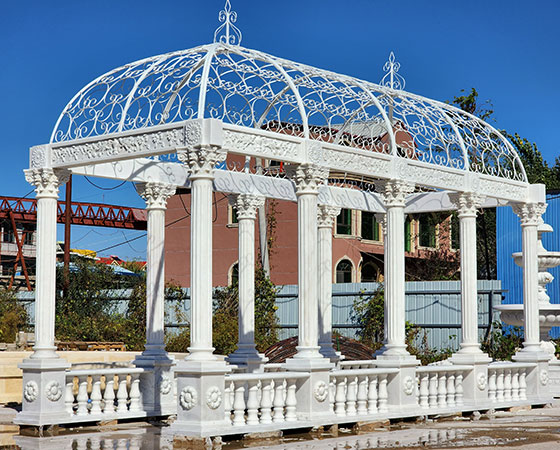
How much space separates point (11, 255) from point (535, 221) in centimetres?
4568

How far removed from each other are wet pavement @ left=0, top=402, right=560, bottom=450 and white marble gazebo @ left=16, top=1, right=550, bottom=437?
8.9 inches

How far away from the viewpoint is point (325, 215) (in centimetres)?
1692

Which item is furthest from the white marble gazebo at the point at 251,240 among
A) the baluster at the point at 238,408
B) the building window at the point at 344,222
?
the building window at the point at 344,222

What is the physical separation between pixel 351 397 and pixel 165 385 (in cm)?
272

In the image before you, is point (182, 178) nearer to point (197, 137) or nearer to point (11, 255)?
point (197, 137)

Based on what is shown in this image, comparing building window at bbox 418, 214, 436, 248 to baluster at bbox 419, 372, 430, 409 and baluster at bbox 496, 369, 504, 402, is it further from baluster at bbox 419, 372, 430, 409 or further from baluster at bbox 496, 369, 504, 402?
baluster at bbox 419, 372, 430, 409

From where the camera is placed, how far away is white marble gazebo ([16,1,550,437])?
37.1 ft

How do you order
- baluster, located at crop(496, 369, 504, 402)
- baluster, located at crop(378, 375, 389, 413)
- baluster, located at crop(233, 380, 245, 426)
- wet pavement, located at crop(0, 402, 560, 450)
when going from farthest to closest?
baluster, located at crop(496, 369, 504, 402) → baluster, located at crop(378, 375, 389, 413) → baluster, located at crop(233, 380, 245, 426) → wet pavement, located at crop(0, 402, 560, 450)

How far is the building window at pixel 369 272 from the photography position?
1404 inches

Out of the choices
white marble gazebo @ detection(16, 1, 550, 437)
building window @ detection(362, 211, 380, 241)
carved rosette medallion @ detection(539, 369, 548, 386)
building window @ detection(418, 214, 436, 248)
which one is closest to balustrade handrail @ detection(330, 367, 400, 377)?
white marble gazebo @ detection(16, 1, 550, 437)

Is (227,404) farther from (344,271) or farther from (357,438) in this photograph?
(344,271)

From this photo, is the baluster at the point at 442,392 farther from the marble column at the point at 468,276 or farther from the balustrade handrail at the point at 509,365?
the balustrade handrail at the point at 509,365

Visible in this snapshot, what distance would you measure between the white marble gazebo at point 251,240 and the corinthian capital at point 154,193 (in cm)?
2

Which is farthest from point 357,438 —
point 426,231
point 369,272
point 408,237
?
point 426,231
